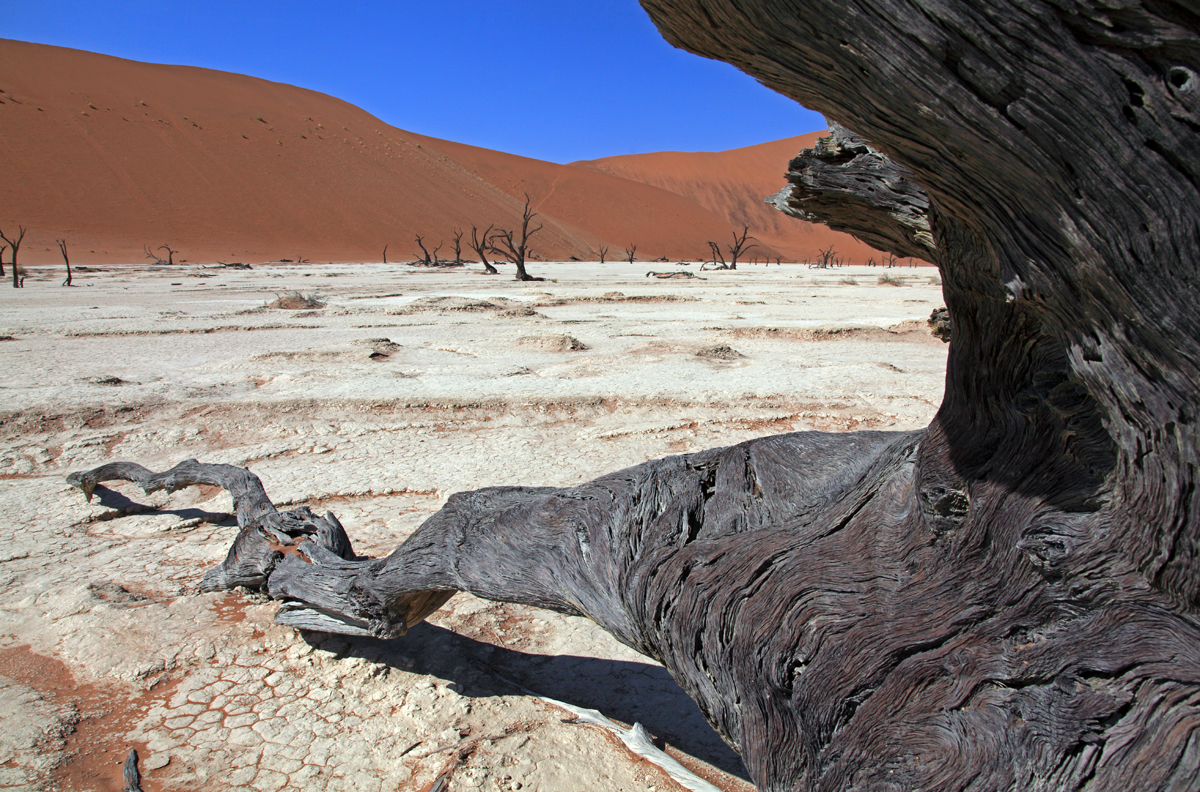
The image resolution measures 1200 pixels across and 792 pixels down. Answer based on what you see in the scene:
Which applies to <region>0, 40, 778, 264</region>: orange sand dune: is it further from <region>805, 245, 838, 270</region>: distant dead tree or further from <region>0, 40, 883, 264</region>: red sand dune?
<region>805, 245, 838, 270</region>: distant dead tree

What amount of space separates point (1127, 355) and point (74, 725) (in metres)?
2.78

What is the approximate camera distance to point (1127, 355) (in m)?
0.81

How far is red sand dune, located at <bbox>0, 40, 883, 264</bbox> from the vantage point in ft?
121

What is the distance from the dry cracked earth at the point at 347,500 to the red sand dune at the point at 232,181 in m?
29.1

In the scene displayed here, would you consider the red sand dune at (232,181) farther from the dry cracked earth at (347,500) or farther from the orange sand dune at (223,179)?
the dry cracked earth at (347,500)

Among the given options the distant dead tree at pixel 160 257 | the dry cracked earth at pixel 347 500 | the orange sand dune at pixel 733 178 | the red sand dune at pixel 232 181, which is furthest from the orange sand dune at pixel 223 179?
the dry cracked earth at pixel 347 500

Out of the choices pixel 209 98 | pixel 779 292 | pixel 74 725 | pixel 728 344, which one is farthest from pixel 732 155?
pixel 74 725

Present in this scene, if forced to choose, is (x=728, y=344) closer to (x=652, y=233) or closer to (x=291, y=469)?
(x=291, y=469)

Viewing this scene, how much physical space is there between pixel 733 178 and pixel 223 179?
71.1 m

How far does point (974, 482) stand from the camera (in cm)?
116

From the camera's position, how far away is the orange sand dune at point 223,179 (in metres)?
36.9

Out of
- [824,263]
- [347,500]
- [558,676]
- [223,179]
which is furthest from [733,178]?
[558,676]

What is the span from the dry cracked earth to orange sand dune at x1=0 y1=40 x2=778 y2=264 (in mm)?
29372

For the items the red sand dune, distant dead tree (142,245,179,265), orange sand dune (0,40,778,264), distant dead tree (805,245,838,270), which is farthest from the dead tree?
orange sand dune (0,40,778,264)
